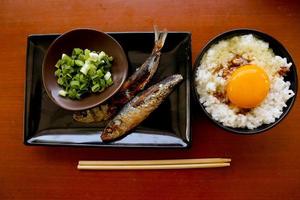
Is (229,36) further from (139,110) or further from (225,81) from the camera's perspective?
(139,110)

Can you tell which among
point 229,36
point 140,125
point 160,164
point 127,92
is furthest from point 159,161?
point 229,36

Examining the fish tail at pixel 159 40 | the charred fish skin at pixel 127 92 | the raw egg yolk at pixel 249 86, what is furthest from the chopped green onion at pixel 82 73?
the raw egg yolk at pixel 249 86

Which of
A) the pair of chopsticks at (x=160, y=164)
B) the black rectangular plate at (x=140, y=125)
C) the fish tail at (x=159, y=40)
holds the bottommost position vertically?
the pair of chopsticks at (x=160, y=164)

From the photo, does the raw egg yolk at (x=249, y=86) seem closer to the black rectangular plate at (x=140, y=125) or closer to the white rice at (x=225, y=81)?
the white rice at (x=225, y=81)

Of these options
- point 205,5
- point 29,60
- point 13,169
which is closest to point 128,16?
point 205,5

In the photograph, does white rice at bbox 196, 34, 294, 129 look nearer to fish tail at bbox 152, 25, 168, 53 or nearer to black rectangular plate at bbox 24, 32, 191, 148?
black rectangular plate at bbox 24, 32, 191, 148

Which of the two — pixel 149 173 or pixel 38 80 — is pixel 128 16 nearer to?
pixel 38 80
